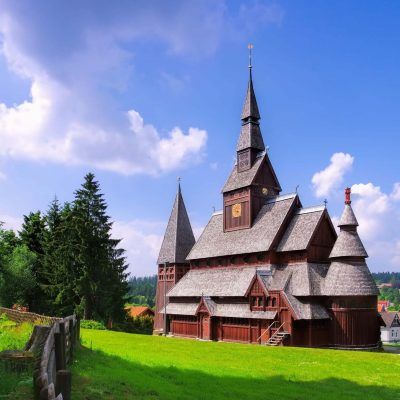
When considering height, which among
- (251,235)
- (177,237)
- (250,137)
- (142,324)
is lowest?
(142,324)

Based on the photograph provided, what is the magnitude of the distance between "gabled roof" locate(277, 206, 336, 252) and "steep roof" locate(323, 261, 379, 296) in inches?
140

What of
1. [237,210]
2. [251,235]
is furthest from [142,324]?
[251,235]

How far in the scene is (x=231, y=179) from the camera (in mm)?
52938

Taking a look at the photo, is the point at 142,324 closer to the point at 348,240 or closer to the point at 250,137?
the point at 250,137

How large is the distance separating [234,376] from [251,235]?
29.7 m

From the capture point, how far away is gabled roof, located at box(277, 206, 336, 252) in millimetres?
41594

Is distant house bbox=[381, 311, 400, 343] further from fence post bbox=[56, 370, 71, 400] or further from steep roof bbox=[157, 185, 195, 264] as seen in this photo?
fence post bbox=[56, 370, 71, 400]

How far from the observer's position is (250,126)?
53.0 metres

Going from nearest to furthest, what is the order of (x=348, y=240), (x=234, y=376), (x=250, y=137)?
(x=234, y=376) → (x=348, y=240) → (x=250, y=137)

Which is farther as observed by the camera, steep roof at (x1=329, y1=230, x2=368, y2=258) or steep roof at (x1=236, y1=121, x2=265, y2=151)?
steep roof at (x1=236, y1=121, x2=265, y2=151)

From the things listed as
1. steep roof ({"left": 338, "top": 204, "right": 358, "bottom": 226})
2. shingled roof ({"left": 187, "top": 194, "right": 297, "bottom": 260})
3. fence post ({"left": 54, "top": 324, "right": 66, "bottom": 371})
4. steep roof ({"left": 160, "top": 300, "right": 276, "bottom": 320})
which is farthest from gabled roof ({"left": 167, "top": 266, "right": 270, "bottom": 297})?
fence post ({"left": 54, "top": 324, "right": 66, "bottom": 371})

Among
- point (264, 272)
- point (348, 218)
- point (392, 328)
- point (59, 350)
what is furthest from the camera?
point (392, 328)

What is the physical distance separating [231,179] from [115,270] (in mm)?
17134

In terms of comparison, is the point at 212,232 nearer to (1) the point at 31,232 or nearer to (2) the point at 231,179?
(2) the point at 231,179
